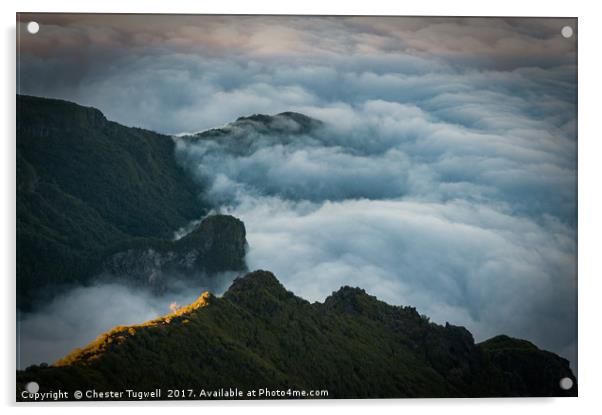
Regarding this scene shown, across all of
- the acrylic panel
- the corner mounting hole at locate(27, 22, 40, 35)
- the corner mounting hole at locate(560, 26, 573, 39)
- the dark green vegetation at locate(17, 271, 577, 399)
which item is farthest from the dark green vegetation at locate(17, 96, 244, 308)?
the corner mounting hole at locate(560, 26, 573, 39)

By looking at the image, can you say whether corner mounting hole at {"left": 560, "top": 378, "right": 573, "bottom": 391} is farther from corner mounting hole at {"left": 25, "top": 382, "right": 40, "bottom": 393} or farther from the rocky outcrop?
corner mounting hole at {"left": 25, "top": 382, "right": 40, "bottom": 393}

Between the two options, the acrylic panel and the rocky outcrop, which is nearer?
the acrylic panel

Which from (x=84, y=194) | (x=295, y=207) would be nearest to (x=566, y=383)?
(x=295, y=207)

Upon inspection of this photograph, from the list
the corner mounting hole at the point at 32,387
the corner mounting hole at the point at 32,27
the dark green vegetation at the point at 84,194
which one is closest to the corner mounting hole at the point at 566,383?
the dark green vegetation at the point at 84,194

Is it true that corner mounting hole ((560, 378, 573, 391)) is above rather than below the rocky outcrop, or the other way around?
below

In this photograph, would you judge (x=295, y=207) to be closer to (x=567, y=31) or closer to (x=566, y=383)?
(x=567, y=31)

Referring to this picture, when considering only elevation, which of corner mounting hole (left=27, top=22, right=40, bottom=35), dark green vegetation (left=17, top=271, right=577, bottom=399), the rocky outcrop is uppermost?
corner mounting hole (left=27, top=22, right=40, bottom=35)

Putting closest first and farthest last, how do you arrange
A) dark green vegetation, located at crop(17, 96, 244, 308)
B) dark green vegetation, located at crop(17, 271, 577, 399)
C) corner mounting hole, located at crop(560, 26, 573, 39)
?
dark green vegetation, located at crop(17, 271, 577, 399)
dark green vegetation, located at crop(17, 96, 244, 308)
corner mounting hole, located at crop(560, 26, 573, 39)

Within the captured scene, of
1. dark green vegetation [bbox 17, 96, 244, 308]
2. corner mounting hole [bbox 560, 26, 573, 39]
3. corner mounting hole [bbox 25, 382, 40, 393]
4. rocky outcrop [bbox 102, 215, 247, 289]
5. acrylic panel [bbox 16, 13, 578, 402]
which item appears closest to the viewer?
corner mounting hole [bbox 25, 382, 40, 393]
